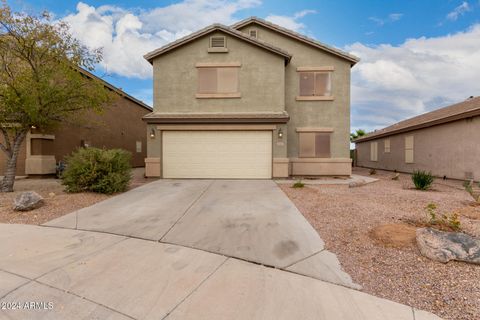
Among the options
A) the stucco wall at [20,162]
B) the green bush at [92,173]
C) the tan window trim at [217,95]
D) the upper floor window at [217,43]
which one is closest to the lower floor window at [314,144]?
the tan window trim at [217,95]

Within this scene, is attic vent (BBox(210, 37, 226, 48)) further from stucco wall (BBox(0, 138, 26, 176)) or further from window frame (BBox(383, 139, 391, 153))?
window frame (BBox(383, 139, 391, 153))

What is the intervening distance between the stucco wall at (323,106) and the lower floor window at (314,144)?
0.96ft

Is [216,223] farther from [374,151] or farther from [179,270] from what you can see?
[374,151]

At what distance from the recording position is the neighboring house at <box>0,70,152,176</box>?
1372 cm

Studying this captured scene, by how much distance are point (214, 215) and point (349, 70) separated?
1289cm

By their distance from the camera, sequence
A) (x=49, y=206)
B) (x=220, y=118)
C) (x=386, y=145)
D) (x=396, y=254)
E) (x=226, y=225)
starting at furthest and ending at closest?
(x=386, y=145) < (x=220, y=118) < (x=49, y=206) < (x=226, y=225) < (x=396, y=254)

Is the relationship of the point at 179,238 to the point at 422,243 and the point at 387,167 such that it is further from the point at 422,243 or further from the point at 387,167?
the point at 387,167

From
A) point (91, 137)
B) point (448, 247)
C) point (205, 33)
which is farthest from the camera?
point (91, 137)

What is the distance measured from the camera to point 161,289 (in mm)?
3240

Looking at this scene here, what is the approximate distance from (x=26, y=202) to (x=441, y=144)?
20.7m


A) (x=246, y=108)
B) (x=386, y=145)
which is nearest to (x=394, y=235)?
(x=246, y=108)

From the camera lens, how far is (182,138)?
527 inches

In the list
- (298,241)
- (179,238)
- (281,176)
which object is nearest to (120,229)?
(179,238)

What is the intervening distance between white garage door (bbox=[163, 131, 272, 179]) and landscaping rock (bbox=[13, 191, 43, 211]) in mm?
6552
